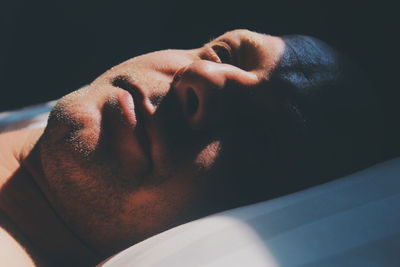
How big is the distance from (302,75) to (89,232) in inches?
25.1

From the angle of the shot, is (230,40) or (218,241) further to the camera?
(230,40)

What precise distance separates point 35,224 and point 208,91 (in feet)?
1.81

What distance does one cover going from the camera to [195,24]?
202 centimetres

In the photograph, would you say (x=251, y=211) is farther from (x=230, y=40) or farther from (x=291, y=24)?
(x=291, y=24)

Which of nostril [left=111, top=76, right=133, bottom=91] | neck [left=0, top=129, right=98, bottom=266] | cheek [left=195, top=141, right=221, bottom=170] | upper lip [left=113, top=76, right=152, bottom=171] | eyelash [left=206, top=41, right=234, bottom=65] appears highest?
eyelash [left=206, top=41, right=234, bottom=65]

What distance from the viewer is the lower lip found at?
0.90 metres

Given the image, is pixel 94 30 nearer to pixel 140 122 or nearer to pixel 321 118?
pixel 140 122

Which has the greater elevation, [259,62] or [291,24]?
[259,62]

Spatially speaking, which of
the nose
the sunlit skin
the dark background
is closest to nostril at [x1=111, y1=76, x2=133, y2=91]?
the sunlit skin

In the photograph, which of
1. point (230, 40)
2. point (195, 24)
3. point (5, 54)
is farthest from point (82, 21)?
point (230, 40)

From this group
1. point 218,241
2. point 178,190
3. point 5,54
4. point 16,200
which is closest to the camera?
point 218,241

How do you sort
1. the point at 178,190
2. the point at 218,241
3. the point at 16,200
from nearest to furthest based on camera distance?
the point at 218,241, the point at 178,190, the point at 16,200

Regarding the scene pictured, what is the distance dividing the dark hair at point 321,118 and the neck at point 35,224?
558 millimetres

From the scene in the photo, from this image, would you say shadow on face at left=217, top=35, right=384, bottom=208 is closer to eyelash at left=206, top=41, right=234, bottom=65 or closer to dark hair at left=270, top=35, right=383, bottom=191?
dark hair at left=270, top=35, right=383, bottom=191
